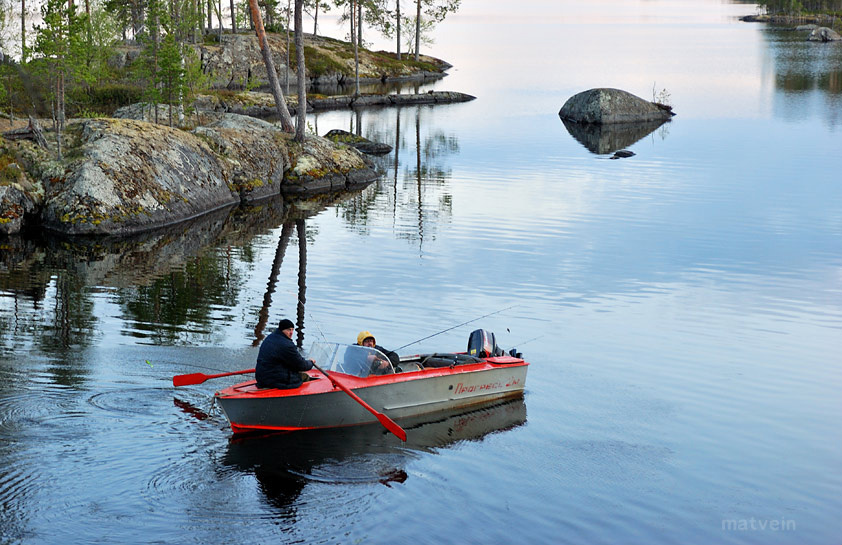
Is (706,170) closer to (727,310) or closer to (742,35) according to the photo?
(727,310)

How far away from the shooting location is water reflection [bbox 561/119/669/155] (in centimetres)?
5325

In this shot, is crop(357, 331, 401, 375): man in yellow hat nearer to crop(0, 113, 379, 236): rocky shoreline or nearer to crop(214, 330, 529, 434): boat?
crop(214, 330, 529, 434): boat

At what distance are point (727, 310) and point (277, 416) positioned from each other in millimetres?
12750

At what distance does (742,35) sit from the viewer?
155625 millimetres

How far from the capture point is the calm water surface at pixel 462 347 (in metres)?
12.7

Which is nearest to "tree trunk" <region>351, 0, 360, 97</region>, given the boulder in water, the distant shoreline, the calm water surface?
the boulder in water

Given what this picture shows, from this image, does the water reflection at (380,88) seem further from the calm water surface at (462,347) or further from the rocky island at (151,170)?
the calm water surface at (462,347)

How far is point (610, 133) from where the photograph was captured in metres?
58.5

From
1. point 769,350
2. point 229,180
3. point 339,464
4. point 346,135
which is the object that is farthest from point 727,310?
point 346,135

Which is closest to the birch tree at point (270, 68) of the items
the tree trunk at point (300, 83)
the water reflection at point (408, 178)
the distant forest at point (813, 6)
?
the tree trunk at point (300, 83)

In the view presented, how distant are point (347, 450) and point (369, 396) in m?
1.14

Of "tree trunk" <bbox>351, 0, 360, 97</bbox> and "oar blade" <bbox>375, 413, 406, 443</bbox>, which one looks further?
"tree trunk" <bbox>351, 0, 360, 97</bbox>

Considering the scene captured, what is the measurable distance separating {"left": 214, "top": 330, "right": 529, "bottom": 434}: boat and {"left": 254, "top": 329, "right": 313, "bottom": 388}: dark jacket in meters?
0.15

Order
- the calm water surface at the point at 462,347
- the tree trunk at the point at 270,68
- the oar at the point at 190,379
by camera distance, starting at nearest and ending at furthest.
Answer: the calm water surface at the point at 462,347, the oar at the point at 190,379, the tree trunk at the point at 270,68
